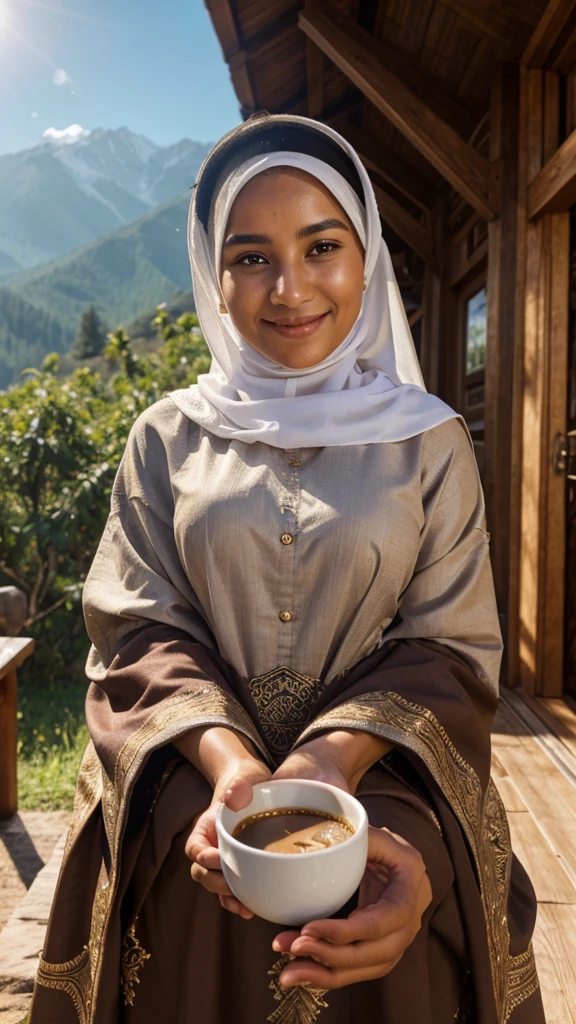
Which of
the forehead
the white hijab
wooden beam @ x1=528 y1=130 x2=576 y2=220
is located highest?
wooden beam @ x1=528 y1=130 x2=576 y2=220

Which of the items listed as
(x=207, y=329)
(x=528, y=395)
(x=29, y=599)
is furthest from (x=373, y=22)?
(x=29, y=599)

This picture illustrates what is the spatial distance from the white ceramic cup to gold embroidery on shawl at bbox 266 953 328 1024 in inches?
8.8

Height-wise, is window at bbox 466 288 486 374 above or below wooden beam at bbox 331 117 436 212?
below

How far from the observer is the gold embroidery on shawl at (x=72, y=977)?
3.98 feet

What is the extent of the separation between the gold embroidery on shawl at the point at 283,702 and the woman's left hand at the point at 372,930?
32cm

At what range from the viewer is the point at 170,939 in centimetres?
111

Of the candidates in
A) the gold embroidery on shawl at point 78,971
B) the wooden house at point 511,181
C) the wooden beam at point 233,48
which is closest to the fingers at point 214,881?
the gold embroidery on shawl at point 78,971

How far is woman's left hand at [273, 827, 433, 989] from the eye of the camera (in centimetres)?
85

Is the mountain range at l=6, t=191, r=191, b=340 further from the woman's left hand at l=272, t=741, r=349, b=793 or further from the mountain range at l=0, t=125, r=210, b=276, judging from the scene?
the woman's left hand at l=272, t=741, r=349, b=793

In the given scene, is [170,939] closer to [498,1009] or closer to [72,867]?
[72,867]

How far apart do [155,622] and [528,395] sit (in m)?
2.37

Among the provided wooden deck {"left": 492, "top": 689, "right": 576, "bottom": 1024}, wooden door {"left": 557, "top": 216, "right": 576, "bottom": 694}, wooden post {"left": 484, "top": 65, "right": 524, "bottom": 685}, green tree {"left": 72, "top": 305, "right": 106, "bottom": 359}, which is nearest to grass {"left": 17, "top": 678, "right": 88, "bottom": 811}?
wooden deck {"left": 492, "top": 689, "right": 576, "bottom": 1024}

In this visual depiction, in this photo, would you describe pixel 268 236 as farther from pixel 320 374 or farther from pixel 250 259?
pixel 320 374

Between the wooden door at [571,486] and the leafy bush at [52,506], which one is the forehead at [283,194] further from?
the leafy bush at [52,506]
